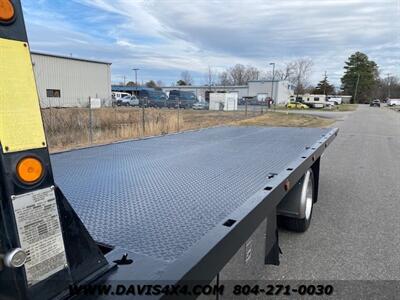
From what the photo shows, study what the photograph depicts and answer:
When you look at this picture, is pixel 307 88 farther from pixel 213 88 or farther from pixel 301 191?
pixel 301 191

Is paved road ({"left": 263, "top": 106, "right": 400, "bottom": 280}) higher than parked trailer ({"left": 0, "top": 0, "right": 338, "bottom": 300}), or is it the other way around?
parked trailer ({"left": 0, "top": 0, "right": 338, "bottom": 300})

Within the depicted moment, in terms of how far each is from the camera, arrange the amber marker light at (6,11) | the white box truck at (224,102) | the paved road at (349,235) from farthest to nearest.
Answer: the white box truck at (224,102) < the paved road at (349,235) < the amber marker light at (6,11)

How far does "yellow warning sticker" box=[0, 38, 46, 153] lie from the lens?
99 centimetres

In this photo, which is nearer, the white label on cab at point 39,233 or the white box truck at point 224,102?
the white label on cab at point 39,233

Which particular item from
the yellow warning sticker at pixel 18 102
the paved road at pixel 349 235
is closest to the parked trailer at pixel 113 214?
the yellow warning sticker at pixel 18 102

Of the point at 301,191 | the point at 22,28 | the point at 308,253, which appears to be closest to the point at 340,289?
the point at 308,253

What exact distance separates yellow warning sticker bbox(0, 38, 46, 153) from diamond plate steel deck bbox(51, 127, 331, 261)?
2.42ft

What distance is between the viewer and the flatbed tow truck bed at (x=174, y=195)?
1581 mm

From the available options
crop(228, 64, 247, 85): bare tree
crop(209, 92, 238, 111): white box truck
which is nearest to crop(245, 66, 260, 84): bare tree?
crop(228, 64, 247, 85): bare tree

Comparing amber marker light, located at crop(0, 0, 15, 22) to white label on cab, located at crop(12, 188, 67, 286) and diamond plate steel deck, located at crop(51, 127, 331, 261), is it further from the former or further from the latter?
diamond plate steel deck, located at crop(51, 127, 331, 261)

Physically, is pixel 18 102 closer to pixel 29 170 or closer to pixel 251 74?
pixel 29 170

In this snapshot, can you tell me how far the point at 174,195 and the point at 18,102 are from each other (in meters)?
1.46

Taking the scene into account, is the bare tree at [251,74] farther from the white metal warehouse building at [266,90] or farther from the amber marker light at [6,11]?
the amber marker light at [6,11]

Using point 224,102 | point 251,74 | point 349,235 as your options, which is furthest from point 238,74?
point 349,235
